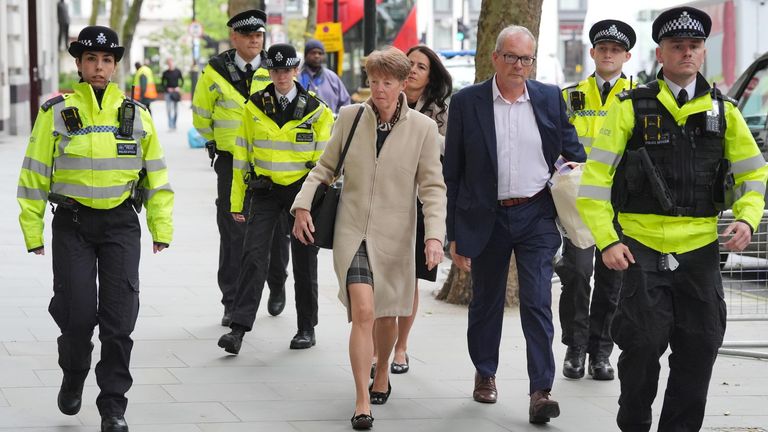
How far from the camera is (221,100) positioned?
980 cm

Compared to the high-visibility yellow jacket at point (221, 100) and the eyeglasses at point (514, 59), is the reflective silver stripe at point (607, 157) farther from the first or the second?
the high-visibility yellow jacket at point (221, 100)

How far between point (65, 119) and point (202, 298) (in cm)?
467

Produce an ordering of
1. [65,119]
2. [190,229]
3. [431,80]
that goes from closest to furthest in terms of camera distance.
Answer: [65,119] < [431,80] < [190,229]

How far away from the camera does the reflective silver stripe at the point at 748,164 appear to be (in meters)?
5.59

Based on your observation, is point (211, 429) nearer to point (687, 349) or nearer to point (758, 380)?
point (687, 349)

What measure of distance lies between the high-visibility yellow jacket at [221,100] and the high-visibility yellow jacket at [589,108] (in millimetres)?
2555

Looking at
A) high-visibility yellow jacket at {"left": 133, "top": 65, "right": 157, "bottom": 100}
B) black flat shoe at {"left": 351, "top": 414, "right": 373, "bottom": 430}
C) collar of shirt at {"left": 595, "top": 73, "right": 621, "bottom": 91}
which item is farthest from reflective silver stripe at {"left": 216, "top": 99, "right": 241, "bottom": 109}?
high-visibility yellow jacket at {"left": 133, "top": 65, "right": 157, "bottom": 100}

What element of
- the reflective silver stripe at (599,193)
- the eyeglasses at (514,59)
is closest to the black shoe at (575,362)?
the eyeglasses at (514,59)

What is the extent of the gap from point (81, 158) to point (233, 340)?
2309 mm

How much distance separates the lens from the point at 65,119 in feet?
21.3

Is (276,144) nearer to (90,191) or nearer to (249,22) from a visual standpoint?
(249,22)

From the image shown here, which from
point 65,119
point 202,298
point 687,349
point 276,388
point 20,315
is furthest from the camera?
point 202,298

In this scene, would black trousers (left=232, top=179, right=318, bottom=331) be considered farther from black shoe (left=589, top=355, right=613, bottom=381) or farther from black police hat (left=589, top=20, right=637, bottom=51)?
black police hat (left=589, top=20, right=637, bottom=51)

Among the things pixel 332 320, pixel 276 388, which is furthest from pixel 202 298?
pixel 276 388
